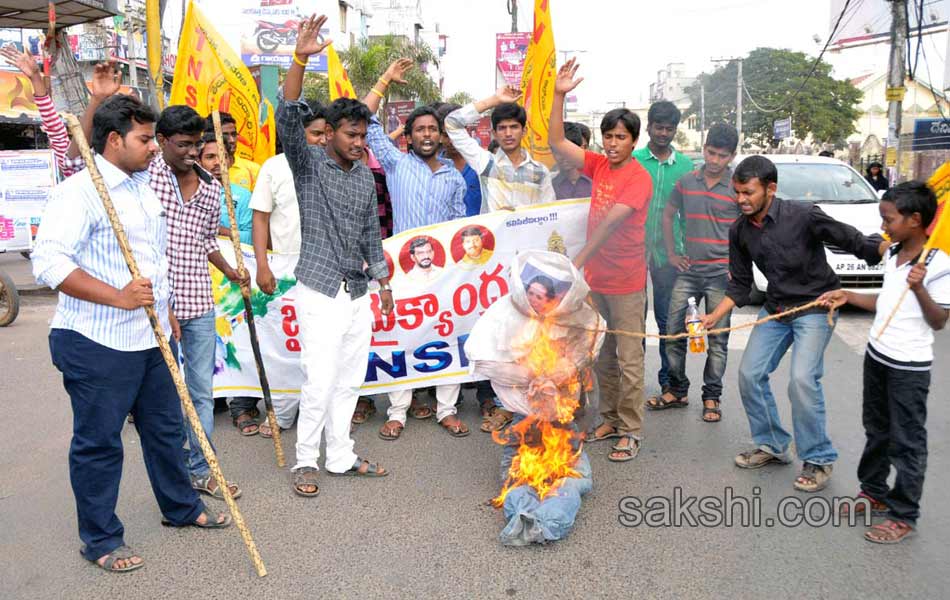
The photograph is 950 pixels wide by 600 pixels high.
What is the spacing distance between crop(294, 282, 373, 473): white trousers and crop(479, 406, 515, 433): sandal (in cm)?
114

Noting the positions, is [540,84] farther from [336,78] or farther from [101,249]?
[101,249]

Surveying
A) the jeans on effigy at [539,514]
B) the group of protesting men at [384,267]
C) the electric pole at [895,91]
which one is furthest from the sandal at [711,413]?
the electric pole at [895,91]

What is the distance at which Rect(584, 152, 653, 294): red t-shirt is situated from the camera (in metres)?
4.58

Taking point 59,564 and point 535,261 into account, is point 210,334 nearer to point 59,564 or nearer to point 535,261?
point 59,564

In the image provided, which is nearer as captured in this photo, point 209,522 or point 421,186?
point 209,522

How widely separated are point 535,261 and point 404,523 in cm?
151

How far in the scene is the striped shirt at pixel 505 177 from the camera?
528 cm

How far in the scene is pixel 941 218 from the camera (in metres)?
3.33

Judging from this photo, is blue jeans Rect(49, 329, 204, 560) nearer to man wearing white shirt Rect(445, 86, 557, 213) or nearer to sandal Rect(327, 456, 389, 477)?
sandal Rect(327, 456, 389, 477)

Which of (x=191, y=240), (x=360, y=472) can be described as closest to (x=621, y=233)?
(x=360, y=472)

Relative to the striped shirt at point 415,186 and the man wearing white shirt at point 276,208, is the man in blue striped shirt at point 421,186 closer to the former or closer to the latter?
the striped shirt at point 415,186

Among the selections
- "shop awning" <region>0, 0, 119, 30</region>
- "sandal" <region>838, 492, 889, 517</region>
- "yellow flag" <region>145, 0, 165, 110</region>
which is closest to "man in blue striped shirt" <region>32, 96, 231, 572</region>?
"yellow flag" <region>145, 0, 165, 110</region>

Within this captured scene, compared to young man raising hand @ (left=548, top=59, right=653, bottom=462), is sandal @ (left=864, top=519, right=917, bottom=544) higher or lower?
lower

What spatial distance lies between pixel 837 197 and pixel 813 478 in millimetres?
6749
